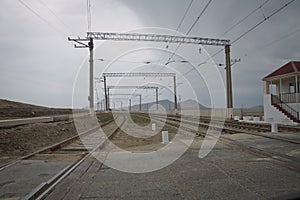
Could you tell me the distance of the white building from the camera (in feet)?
99.9

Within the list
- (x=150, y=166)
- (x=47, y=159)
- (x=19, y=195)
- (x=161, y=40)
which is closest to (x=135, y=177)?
(x=150, y=166)

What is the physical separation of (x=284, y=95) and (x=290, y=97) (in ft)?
4.58

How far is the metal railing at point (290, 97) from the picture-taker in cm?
3052

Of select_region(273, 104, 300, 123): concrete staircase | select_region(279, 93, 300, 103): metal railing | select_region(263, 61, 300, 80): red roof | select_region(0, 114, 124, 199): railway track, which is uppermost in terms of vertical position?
select_region(263, 61, 300, 80): red roof

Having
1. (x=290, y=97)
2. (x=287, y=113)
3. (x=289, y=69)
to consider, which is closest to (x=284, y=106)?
(x=290, y=97)

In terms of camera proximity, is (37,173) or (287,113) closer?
(37,173)

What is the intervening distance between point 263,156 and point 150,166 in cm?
442

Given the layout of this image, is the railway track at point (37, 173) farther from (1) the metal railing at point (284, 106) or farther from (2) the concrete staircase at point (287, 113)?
(1) the metal railing at point (284, 106)

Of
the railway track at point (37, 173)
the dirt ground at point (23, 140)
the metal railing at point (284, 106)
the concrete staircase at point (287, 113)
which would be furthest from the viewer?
the metal railing at point (284, 106)

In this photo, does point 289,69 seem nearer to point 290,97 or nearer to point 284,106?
point 290,97

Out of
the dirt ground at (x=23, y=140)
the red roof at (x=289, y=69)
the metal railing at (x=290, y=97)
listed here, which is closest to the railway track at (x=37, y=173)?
the dirt ground at (x=23, y=140)

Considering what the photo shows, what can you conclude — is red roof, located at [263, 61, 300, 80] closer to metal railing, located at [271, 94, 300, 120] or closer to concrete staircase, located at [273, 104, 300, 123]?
metal railing, located at [271, 94, 300, 120]

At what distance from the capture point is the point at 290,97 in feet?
105

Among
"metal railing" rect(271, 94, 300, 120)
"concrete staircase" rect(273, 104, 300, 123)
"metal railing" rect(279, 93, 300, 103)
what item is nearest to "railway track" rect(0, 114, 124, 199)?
"concrete staircase" rect(273, 104, 300, 123)
